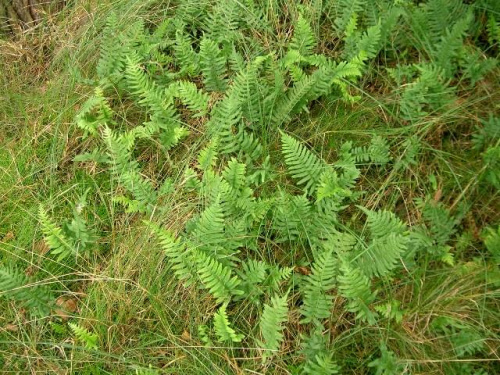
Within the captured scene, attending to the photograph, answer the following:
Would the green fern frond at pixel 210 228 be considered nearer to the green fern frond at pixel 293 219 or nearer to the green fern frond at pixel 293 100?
the green fern frond at pixel 293 219

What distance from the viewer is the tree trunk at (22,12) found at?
4.25 m

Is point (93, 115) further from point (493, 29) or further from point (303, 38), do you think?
point (493, 29)

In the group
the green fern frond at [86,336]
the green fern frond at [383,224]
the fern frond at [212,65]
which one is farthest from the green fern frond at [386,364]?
the fern frond at [212,65]

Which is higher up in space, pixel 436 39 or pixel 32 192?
pixel 436 39

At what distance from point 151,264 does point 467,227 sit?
5.87ft

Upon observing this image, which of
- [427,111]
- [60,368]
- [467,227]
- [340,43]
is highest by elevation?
[340,43]

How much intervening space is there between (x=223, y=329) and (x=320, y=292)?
0.53 metres

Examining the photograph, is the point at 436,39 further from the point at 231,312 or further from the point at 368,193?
the point at 231,312

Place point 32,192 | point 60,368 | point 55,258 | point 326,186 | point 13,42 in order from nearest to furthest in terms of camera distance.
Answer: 1. point 60,368
2. point 326,186
3. point 55,258
4. point 32,192
5. point 13,42

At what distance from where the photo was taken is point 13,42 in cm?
423

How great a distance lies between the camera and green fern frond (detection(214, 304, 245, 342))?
2.64 m

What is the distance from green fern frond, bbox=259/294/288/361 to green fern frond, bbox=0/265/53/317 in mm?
1257

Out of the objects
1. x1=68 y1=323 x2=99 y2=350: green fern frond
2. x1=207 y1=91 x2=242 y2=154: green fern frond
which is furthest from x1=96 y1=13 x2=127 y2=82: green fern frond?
x1=68 y1=323 x2=99 y2=350: green fern frond

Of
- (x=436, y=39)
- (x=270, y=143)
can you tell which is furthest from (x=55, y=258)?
(x=436, y=39)
